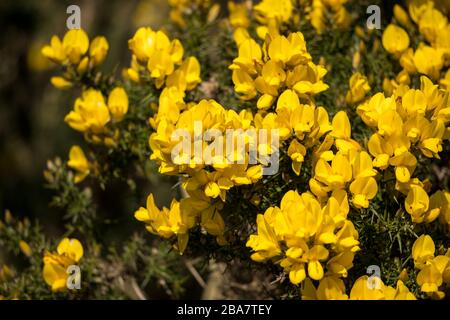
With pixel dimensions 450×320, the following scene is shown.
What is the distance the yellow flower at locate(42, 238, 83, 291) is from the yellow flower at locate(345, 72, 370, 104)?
30.5 inches

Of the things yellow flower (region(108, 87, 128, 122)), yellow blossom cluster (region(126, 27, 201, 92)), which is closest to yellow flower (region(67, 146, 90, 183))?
yellow flower (region(108, 87, 128, 122))

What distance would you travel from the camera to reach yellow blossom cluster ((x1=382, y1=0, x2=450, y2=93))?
5.97 feet

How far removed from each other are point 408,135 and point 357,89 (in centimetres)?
34

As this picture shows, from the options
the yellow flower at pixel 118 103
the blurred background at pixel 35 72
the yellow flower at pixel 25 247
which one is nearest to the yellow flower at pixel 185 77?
the yellow flower at pixel 118 103

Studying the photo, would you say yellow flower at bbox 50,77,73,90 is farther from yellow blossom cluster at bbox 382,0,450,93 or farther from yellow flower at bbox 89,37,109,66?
yellow blossom cluster at bbox 382,0,450,93

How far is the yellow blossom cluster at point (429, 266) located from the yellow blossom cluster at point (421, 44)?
0.48 metres

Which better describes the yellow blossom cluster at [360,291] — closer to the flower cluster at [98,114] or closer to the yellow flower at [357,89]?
the yellow flower at [357,89]

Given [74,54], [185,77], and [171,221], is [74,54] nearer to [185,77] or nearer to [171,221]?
[185,77]

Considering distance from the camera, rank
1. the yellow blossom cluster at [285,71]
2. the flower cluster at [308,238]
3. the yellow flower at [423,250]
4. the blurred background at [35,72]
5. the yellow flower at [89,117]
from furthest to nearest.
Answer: the blurred background at [35,72]
the yellow flower at [89,117]
the yellow blossom cluster at [285,71]
the yellow flower at [423,250]
the flower cluster at [308,238]

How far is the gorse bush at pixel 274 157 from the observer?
1426 millimetres
